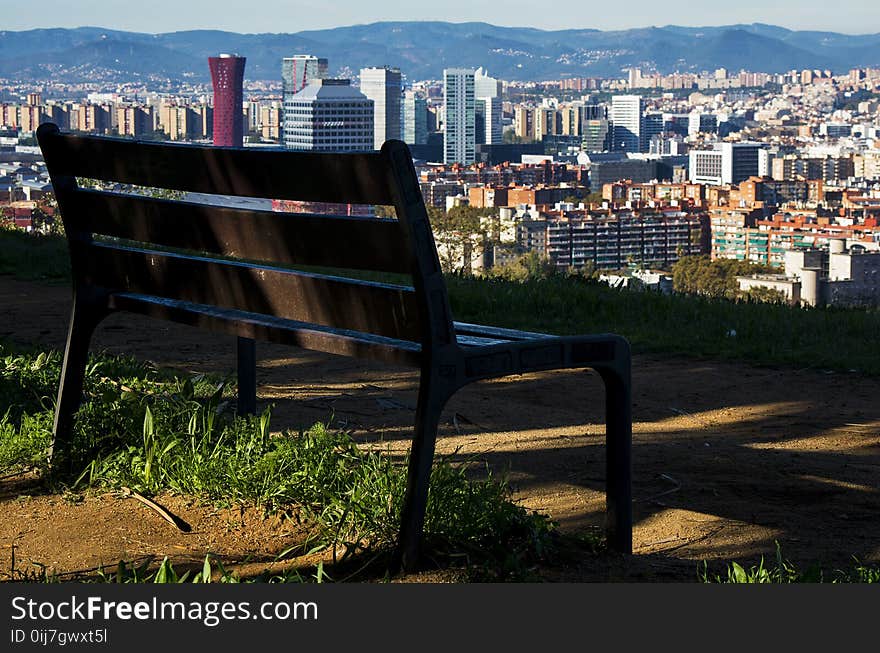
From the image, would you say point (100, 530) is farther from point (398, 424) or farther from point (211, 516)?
point (398, 424)

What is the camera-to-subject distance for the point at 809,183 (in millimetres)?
90125

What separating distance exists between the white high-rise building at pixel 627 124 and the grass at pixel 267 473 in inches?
5415

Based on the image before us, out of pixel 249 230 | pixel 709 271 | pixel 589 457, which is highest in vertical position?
pixel 249 230

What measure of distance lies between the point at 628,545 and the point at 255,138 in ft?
315

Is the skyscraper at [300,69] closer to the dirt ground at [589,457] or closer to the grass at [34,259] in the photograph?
the grass at [34,259]

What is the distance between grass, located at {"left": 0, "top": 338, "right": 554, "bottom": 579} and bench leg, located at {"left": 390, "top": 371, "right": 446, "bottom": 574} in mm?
68

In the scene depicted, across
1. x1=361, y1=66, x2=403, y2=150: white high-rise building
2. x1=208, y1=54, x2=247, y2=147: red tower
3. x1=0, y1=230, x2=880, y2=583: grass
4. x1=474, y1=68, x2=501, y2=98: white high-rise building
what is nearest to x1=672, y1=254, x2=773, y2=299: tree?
x1=0, y1=230, x2=880, y2=583: grass

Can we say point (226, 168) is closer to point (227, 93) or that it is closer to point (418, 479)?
point (418, 479)

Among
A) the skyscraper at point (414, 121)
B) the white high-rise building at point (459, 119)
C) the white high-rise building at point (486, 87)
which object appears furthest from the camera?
the white high-rise building at point (486, 87)

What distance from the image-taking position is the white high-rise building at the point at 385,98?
347 feet

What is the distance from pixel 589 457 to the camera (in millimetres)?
2980

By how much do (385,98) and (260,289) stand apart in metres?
106

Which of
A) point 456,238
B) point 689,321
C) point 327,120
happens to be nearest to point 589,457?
point 689,321

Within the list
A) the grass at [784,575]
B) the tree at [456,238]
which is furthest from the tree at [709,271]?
the grass at [784,575]
